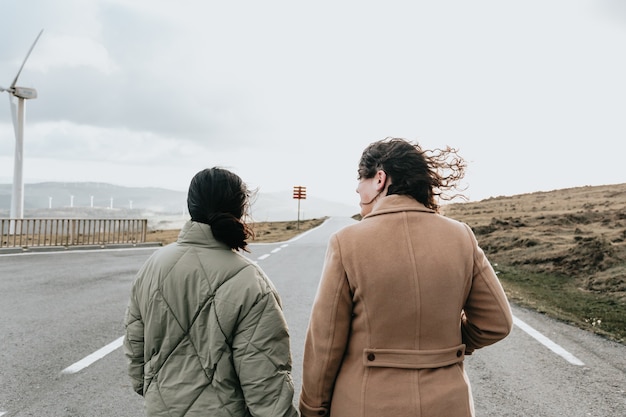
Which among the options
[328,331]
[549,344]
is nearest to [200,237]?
[328,331]

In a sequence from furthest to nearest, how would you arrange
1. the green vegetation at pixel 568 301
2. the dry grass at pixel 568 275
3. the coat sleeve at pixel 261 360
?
the dry grass at pixel 568 275 < the green vegetation at pixel 568 301 < the coat sleeve at pixel 261 360

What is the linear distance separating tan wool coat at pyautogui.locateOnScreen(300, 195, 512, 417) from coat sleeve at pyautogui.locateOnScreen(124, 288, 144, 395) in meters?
0.80

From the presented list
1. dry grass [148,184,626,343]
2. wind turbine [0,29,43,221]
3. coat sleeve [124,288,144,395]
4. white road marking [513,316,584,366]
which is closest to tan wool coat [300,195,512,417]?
coat sleeve [124,288,144,395]

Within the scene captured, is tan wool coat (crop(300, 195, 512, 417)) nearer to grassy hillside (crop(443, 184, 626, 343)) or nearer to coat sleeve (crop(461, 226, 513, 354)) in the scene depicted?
coat sleeve (crop(461, 226, 513, 354))

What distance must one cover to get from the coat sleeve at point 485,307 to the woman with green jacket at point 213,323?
0.76 m

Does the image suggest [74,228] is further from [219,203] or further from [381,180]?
[381,180]

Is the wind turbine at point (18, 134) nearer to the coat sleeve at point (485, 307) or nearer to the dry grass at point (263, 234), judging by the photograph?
the dry grass at point (263, 234)

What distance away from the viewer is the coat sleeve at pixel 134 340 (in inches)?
90.2

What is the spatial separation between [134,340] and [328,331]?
92cm

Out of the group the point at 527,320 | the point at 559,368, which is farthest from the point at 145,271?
the point at 527,320

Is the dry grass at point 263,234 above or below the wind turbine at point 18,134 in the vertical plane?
below

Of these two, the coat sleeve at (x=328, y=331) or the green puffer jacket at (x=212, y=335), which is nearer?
the coat sleeve at (x=328, y=331)

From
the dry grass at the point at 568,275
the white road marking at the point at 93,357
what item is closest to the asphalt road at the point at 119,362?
the white road marking at the point at 93,357

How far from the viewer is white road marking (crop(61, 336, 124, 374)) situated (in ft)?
16.1
